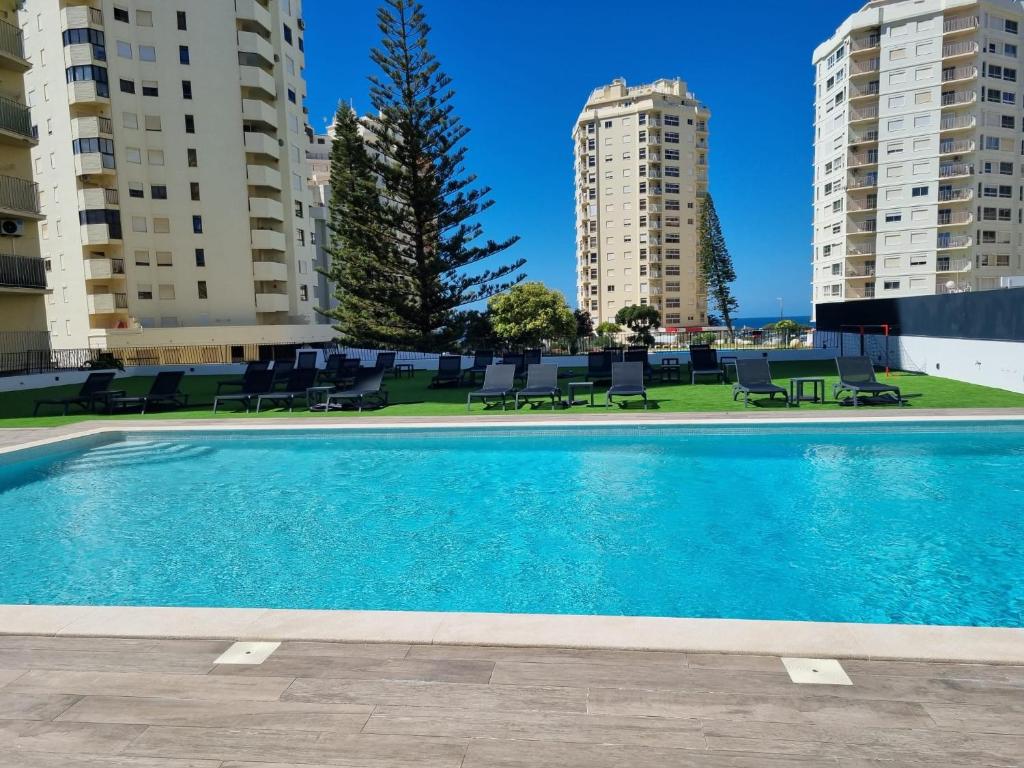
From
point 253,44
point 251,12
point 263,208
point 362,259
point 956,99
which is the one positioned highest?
point 251,12

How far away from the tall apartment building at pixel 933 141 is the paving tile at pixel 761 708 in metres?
54.4

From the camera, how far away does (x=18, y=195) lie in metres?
21.3

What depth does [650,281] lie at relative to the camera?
2891 inches

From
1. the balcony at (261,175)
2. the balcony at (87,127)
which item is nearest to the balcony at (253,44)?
the balcony at (261,175)

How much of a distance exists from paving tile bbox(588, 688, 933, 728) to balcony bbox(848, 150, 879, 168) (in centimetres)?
5757

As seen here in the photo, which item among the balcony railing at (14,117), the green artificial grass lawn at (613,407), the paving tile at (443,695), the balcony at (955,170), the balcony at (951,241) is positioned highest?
the balcony at (955,170)

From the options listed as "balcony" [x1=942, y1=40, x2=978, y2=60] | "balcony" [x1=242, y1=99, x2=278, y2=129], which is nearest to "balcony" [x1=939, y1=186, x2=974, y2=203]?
"balcony" [x1=942, y1=40, x2=978, y2=60]

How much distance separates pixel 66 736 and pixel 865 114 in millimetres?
60224

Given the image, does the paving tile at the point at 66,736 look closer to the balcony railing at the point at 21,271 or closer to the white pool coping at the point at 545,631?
the white pool coping at the point at 545,631

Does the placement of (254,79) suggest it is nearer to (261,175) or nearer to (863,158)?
(261,175)

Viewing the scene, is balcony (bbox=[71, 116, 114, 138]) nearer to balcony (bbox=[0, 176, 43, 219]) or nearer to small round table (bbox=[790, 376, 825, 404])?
balcony (bbox=[0, 176, 43, 219])

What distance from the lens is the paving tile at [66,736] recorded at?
→ 2463 millimetres

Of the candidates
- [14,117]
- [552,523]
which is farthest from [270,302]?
[552,523]

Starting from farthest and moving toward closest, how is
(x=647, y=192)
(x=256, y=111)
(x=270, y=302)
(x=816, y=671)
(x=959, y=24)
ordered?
1. (x=647, y=192)
2. (x=959, y=24)
3. (x=270, y=302)
4. (x=256, y=111)
5. (x=816, y=671)
